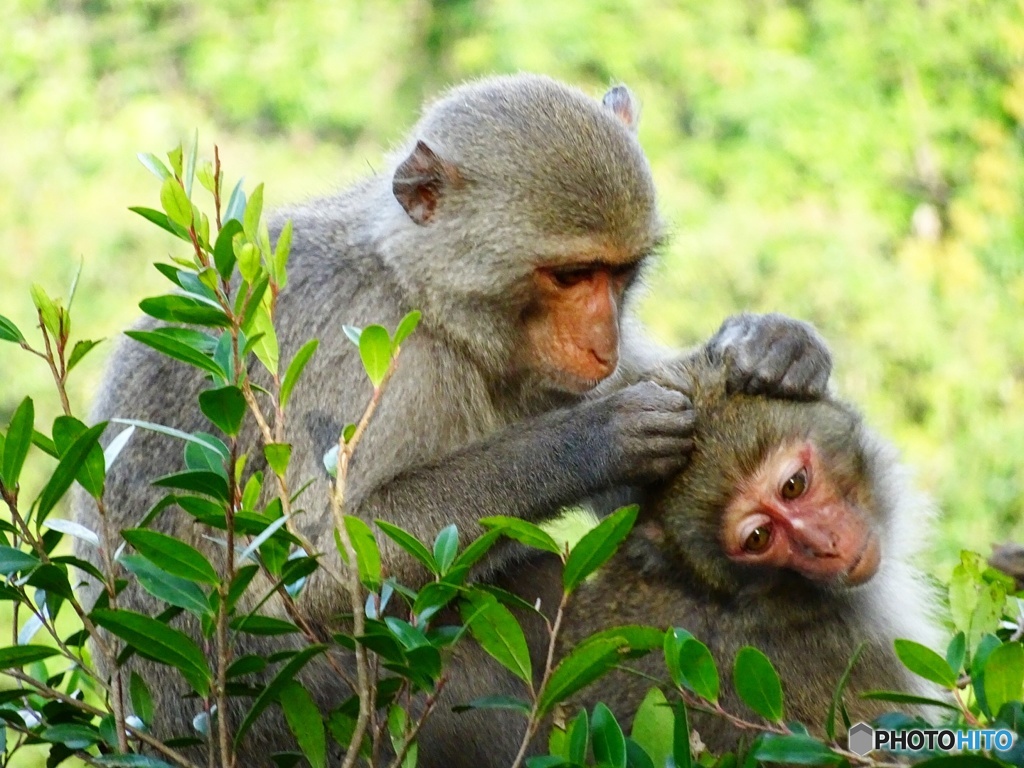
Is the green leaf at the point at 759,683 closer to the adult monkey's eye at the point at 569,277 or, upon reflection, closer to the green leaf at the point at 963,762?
the green leaf at the point at 963,762

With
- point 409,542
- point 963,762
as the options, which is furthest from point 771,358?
point 963,762

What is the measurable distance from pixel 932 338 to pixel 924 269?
25.8 inches

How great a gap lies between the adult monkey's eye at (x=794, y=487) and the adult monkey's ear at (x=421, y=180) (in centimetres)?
110

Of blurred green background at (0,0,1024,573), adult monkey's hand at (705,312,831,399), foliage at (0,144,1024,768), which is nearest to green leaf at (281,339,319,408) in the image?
foliage at (0,144,1024,768)

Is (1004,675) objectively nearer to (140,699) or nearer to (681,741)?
(681,741)

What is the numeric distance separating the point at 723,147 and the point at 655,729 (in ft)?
28.3

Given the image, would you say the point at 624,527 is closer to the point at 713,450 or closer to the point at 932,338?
the point at 713,450

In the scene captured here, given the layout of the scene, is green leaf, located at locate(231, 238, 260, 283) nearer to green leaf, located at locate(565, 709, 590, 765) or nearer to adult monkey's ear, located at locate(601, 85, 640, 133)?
green leaf, located at locate(565, 709, 590, 765)

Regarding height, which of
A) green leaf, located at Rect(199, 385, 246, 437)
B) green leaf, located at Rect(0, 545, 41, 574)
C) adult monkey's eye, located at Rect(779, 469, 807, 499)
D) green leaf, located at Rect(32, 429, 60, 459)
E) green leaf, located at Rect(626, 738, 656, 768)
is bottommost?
green leaf, located at Rect(626, 738, 656, 768)

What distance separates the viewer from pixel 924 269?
29.1 ft

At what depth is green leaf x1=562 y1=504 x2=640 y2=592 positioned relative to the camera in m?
1.87

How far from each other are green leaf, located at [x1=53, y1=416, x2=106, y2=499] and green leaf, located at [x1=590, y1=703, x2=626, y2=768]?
2.64 feet

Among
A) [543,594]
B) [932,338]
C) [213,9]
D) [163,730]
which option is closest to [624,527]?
[543,594]

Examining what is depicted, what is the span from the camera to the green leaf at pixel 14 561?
1861 mm
